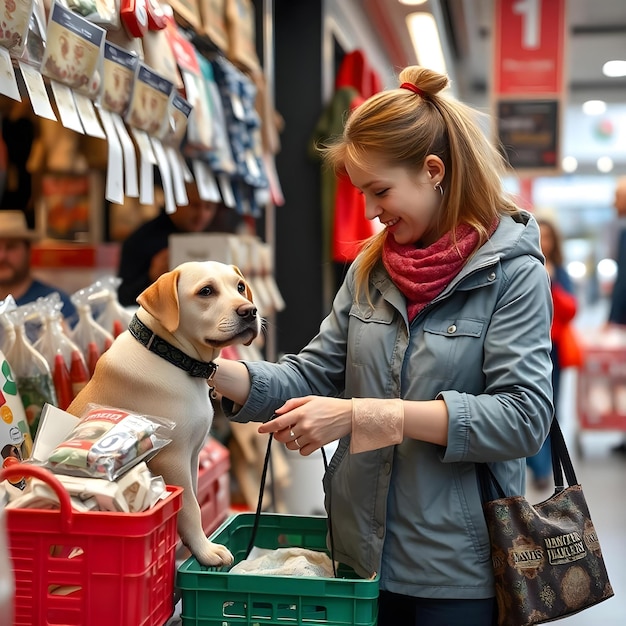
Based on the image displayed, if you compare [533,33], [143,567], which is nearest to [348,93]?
[533,33]

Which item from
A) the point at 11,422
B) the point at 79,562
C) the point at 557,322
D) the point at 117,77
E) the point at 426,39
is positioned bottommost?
the point at 557,322

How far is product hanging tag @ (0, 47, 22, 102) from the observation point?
5.70 ft

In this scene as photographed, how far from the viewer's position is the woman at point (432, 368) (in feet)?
5.55

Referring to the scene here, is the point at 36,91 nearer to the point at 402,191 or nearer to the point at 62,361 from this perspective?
the point at 62,361

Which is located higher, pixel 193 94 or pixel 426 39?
pixel 426 39

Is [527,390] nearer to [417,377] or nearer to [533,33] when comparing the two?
[417,377]

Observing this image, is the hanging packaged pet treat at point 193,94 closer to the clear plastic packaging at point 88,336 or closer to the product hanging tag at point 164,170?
the product hanging tag at point 164,170

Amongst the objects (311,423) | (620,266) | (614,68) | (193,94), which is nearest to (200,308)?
(311,423)

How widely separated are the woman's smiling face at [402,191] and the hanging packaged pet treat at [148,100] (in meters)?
0.88

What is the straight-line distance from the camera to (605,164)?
689 inches

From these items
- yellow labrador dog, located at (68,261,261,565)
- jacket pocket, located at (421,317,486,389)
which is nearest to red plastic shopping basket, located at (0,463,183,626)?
yellow labrador dog, located at (68,261,261,565)

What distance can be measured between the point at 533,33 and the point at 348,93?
8.68 ft

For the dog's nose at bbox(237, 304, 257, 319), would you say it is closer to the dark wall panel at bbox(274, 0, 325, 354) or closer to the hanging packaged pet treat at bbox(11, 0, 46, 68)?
the hanging packaged pet treat at bbox(11, 0, 46, 68)

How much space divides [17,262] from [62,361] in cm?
166
